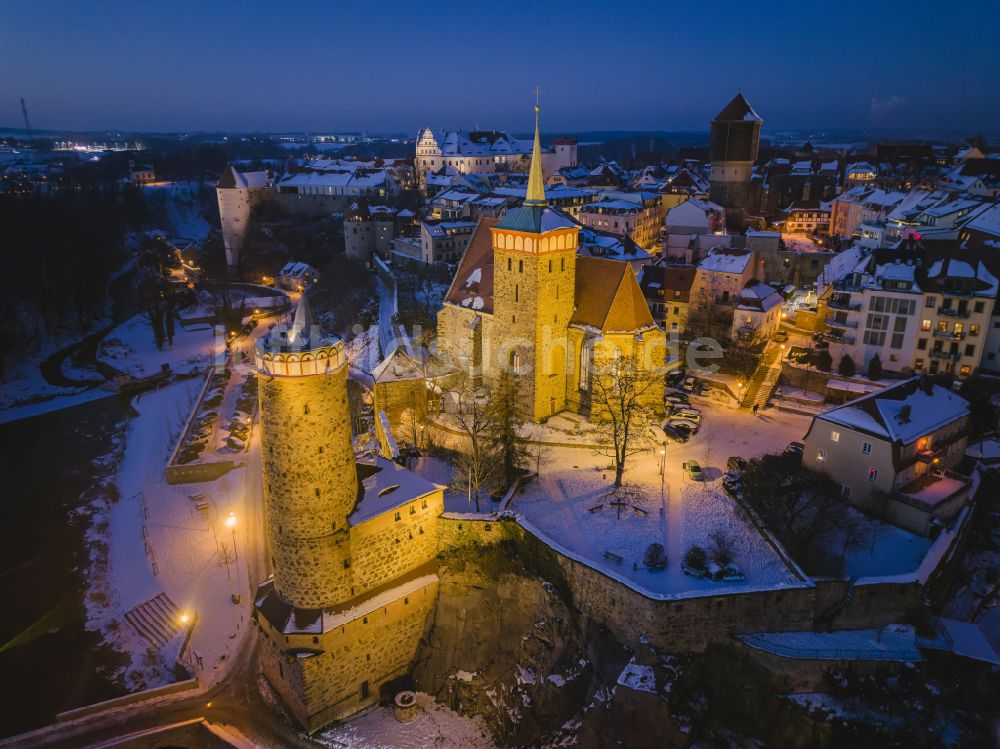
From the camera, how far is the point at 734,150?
7731 cm

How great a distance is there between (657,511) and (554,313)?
12760 mm

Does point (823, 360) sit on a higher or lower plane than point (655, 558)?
higher

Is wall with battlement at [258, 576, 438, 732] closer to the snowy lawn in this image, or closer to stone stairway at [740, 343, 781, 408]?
stone stairway at [740, 343, 781, 408]

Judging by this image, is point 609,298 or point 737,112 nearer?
point 609,298

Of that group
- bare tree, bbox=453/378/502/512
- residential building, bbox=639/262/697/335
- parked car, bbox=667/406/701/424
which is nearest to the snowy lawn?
bare tree, bbox=453/378/502/512

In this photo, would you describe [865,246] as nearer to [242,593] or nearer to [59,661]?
[242,593]

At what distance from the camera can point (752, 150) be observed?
77.2 m

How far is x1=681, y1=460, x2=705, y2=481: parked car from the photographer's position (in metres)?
30.8

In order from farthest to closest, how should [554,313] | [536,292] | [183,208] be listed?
[183,208] < [554,313] < [536,292]

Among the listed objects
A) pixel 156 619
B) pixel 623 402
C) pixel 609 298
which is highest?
pixel 609 298

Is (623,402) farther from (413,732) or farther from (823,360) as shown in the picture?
(823,360)

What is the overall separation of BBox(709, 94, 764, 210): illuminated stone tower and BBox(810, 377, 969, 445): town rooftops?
164 feet

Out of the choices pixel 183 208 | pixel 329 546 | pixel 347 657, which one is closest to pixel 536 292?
pixel 329 546

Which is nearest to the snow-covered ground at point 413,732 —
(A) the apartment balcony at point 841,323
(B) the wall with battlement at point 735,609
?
(B) the wall with battlement at point 735,609
